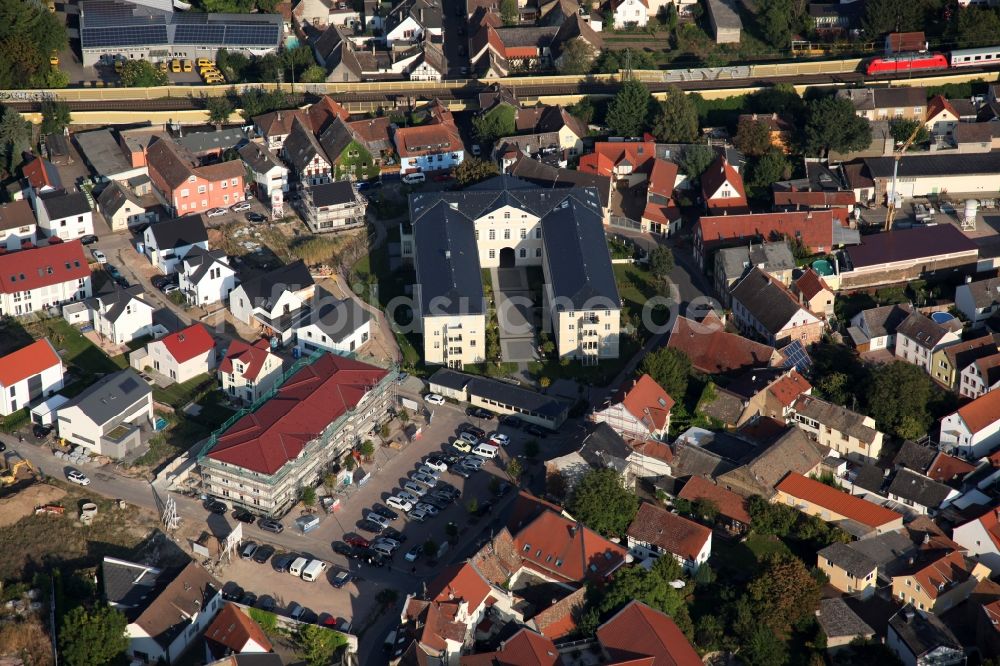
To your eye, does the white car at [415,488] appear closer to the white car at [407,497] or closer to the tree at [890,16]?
the white car at [407,497]

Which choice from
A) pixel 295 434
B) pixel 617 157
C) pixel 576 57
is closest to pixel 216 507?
pixel 295 434

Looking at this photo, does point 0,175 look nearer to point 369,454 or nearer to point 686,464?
point 369,454

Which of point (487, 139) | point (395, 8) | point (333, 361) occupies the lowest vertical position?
point (333, 361)

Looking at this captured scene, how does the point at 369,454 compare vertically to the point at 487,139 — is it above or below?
below

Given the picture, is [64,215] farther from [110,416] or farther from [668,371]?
[668,371]

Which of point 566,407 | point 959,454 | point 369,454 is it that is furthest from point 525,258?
point 959,454

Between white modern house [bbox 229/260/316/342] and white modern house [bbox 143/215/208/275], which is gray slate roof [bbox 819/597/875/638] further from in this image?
white modern house [bbox 143/215/208/275]

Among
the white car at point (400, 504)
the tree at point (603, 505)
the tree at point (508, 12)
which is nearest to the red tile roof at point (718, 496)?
the tree at point (603, 505)

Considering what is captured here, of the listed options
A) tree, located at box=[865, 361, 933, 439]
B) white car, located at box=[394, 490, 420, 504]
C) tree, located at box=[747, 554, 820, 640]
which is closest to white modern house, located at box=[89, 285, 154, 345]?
white car, located at box=[394, 490, 420, 504]
